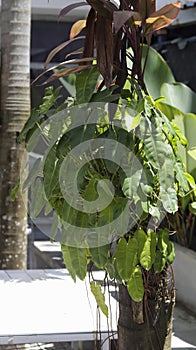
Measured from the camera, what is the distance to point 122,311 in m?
1.91

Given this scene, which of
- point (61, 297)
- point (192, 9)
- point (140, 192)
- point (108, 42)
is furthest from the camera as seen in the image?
point (192, 9)

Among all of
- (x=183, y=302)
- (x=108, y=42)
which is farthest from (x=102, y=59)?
(x=183, y=302)

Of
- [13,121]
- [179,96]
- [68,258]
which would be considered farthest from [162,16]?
[179,96]

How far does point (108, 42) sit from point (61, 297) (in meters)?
1.65

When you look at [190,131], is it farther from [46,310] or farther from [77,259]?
A: [77,259]

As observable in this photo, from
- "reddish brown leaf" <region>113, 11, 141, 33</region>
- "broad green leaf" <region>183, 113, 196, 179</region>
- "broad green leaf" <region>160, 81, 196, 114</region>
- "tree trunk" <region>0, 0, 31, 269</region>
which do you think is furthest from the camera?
"broad green leaf" <region>160, 81, 196, 114</region>

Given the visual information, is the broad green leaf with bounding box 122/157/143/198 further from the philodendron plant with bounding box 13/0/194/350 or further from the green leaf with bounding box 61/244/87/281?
the green leaf with bounding box 61/244/87/281

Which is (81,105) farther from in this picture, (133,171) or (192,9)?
(192,9)

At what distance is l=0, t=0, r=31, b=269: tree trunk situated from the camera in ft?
13.1

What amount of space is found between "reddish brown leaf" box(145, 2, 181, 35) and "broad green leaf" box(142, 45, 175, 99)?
3.08 meters

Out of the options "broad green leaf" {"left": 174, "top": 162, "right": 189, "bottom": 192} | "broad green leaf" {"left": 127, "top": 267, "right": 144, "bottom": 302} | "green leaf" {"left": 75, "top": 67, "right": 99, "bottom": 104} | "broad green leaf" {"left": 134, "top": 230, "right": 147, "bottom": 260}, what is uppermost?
"green leaf" {"left": 75, "top": 67, "right": 99, "bottom": 104}

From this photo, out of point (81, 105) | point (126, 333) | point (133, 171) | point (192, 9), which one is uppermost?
point (192, 9)

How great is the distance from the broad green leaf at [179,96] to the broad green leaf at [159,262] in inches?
116

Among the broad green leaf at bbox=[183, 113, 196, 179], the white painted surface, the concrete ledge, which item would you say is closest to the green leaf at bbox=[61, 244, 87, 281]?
the white painted surface
